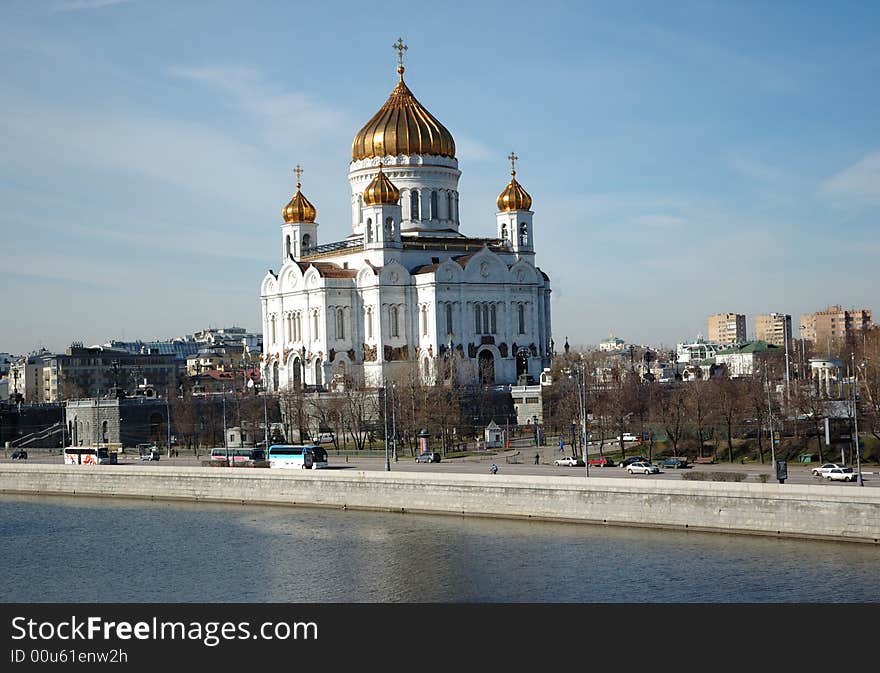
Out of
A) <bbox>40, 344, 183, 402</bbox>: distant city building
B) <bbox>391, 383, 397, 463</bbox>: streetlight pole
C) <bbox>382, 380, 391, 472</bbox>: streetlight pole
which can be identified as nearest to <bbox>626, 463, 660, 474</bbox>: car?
<bbox>382, 380, 391, 472</bbox>: streetlight pole

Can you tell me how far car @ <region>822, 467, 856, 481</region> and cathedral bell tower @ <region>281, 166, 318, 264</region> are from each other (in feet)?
147

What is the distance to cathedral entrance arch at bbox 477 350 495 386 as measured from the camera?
7719 centimetres

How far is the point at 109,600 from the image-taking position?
3509 centimetres

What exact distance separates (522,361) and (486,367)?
10.1 ft

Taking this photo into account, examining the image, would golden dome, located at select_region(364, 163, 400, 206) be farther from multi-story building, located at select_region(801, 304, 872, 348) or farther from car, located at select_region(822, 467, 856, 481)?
multi-story building, located at select_region(801, 304, 872, 348)

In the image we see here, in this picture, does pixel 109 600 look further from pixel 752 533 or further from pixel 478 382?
pixel 478 382

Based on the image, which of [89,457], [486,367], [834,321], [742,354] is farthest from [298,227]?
[834,321]

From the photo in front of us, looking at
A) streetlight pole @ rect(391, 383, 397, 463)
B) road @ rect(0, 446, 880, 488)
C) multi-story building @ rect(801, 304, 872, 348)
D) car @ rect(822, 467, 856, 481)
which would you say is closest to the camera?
car @ rect(822, 467, 856, 481)

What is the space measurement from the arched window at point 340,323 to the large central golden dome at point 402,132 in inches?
358

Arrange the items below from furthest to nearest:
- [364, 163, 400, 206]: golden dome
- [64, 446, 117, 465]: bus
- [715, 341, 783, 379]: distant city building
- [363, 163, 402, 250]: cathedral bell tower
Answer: [715, 341, 783, 379]: distant city building < [363, 163, 402, 250]: cathedral bell tower < [364, 163, 400, 206]: golden dome < [64, 446, 117, 465]: bus

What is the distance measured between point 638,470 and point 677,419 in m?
8.63

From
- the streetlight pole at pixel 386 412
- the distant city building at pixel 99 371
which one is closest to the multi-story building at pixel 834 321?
the distant city building at pixel 99 371

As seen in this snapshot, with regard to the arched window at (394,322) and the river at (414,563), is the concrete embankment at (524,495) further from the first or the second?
the arched window at (394,322)
